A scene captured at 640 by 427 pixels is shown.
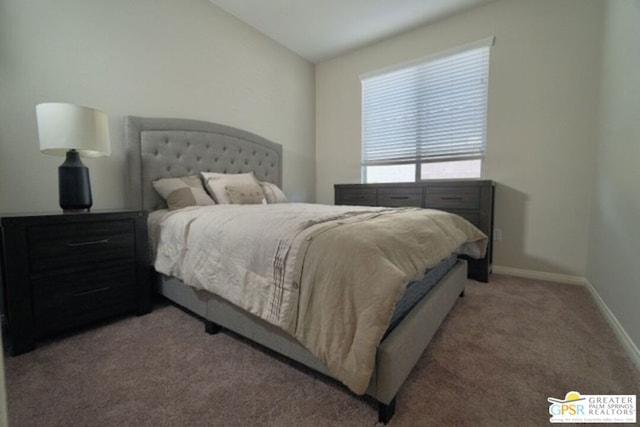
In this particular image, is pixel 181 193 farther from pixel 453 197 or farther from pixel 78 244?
pixel 453 197

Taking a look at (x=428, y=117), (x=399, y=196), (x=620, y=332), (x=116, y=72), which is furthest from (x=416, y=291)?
(x=116, y=72)

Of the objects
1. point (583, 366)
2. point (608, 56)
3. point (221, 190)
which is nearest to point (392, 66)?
point (608, 56)

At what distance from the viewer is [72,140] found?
5.21 ft

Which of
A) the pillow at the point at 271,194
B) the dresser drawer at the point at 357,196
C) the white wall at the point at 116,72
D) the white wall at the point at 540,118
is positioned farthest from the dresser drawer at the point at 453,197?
the white wall at the point at 116,72

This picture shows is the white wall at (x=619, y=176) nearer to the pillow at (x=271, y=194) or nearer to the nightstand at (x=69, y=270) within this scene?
the pillow at (x=271, y=194)

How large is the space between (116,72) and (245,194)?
4.28 feet

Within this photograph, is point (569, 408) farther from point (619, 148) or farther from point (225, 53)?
point (225, 53)

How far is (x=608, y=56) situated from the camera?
6.73 feet

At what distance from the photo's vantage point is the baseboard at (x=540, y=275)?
7.97 feet

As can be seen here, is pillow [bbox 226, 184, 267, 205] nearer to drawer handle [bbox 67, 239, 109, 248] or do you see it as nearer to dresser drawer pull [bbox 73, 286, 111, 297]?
drawer handle [bbox 67, 239, 109, 248]

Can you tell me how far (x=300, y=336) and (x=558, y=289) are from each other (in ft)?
7.86

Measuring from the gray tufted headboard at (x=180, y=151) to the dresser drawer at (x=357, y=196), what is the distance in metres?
0.94
